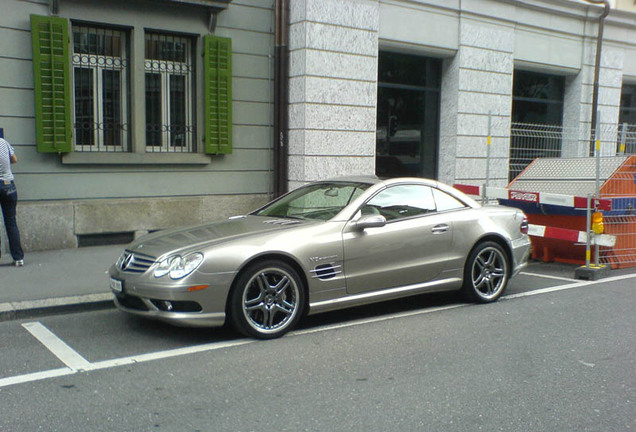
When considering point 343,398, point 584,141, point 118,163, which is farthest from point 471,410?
point 584,141

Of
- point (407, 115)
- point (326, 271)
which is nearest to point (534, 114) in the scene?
point (407, 115)

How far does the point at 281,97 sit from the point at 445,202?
5446mm

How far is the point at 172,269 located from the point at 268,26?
7.31 m

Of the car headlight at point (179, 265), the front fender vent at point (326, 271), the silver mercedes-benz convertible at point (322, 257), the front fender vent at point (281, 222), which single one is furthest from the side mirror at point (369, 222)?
the car headlight at point (179, 265)

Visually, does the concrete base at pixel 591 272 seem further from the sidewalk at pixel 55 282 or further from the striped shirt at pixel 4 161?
the striped shirt at pixel 4 161

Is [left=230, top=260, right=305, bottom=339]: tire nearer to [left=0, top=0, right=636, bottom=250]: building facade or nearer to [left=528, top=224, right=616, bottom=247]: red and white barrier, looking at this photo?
[left=528, top=224, right=616, bottom=247]: red and white barrier

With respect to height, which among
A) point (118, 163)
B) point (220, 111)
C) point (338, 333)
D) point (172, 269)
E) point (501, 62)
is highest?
point (501, 62)

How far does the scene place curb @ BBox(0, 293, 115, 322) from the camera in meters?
6.59

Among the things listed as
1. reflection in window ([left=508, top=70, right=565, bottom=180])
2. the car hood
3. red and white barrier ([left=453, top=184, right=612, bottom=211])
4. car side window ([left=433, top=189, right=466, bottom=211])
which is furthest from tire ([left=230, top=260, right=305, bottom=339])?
reflection in window ([left=508, top=70, right=565, bottom=180])

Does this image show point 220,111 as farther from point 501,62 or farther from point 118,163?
point 501,62

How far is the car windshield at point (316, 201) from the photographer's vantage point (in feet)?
21.9

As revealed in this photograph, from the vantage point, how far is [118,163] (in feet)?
34.2

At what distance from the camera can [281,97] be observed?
11.9 metres

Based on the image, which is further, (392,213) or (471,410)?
(392,213)
